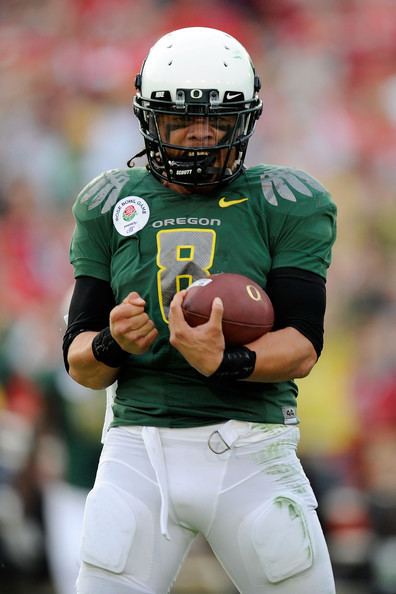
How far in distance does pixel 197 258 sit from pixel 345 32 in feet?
17.2

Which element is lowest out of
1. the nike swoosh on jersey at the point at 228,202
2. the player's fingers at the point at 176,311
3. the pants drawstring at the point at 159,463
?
the pants drawstring at the point at 159,463

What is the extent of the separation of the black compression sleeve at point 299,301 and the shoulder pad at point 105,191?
19.0 inches

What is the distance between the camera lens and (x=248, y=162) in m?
7.07

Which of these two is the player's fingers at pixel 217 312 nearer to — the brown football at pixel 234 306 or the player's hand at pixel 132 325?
the brown football at pixel 234 306

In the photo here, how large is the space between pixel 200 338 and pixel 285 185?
561 millimetres

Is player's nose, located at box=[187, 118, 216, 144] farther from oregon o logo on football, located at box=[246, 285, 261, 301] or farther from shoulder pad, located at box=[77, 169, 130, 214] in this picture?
oregon o logo on football, located at box=[246, 285, 261, 301]

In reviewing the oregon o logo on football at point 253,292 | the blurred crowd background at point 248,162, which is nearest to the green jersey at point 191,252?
the oregon o logo on football at point 253,292

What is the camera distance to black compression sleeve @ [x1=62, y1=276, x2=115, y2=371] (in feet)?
9.78

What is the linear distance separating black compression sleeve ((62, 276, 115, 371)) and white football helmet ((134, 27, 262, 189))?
34cm

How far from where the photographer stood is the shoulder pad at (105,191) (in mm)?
3008

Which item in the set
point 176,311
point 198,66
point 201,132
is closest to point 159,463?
point 176,311

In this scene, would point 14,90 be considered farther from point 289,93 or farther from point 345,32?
point 345,32

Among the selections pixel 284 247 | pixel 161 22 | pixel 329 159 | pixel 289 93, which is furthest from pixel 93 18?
pixel 284 247

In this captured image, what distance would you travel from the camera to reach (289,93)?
7.43m
